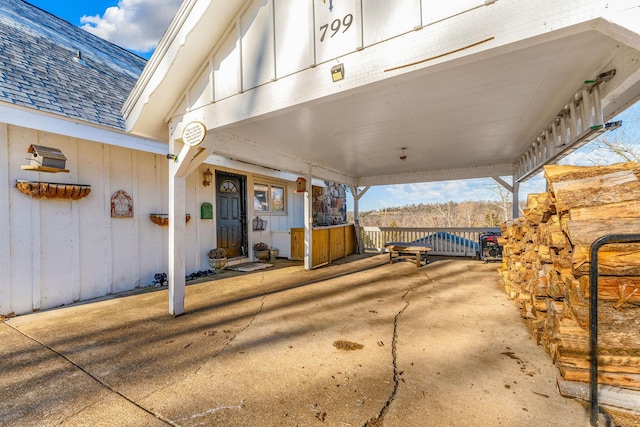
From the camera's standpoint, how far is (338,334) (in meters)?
2.99

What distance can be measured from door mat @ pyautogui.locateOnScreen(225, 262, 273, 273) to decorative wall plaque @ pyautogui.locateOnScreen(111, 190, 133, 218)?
8.42ft

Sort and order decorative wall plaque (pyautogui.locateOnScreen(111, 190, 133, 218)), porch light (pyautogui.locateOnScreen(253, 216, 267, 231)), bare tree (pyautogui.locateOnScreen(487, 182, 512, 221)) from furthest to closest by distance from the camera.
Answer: bare tree (pyautogui.locateOnScreen(487, 182, 512, 221)) < porch light (pyautogui.locateOnScreen(253, 216, 267, 231)) < decorative wall plaque (pyautogui.locateOnScreen(111, 190, 133, 218))

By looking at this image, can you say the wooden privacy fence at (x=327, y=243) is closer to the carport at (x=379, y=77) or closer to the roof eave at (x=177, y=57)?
the carport at (x=379, y=77)

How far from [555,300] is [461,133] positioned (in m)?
3.16

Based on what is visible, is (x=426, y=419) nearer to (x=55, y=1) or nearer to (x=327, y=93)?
(x=327, y=93)

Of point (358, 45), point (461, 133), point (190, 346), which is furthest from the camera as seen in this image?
point (461, 133)

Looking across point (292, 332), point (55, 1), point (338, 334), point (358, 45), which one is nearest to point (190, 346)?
point (292, 332)

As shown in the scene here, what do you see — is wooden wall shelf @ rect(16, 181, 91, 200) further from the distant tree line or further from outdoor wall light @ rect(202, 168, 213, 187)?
the distant tree line

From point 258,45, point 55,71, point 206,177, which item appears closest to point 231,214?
point 206,177

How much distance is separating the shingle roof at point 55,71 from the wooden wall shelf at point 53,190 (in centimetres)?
102

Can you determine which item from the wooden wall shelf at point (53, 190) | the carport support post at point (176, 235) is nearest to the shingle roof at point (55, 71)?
the wooden wall shelf at point (53, 190)

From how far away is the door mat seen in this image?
21.5 ft

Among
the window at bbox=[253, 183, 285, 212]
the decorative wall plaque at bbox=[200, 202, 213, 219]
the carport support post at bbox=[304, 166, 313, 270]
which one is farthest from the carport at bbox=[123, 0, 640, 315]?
the window at bbox=[253, 183, 285, 212]

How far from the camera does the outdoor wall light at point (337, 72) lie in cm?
229
